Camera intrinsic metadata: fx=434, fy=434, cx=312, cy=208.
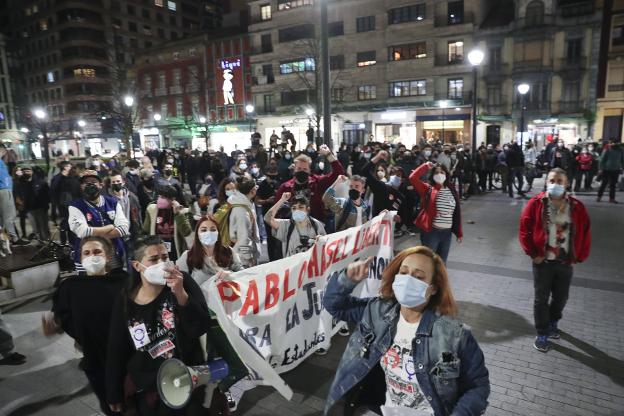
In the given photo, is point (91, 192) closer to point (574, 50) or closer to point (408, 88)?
point (408, 88)

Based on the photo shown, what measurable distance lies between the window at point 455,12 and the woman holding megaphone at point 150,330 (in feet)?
123

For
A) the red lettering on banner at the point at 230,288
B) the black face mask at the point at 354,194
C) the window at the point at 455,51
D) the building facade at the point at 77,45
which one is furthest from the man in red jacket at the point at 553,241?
the building facade at the point at 77,45

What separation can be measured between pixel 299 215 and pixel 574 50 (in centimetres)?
3736

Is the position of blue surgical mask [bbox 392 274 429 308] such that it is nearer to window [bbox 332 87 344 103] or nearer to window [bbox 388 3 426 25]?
window [bbox 388 3 426 25]

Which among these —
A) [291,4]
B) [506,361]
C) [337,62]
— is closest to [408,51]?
[337,62]

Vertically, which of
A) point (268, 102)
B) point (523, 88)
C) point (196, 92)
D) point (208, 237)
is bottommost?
point (208, 237)

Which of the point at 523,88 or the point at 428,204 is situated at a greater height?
the point at 523,88

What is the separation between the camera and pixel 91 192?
5707mm

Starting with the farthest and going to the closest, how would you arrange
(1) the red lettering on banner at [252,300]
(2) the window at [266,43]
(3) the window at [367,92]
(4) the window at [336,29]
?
(2) the window at [266,43]
(4) the window at [336,29]
(3) the window at [367,92]
(1) the red lettering on banner at [252,300]

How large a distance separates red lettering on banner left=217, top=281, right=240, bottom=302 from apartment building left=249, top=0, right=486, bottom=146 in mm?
30073

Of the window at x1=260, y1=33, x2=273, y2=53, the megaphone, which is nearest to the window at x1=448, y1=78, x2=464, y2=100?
the window at x1=260, y1=33, x2=273, y2=53

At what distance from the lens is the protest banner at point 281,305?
11.5 feet

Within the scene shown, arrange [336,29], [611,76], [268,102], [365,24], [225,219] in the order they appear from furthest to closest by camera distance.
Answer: [268,102] < [336,29] < [365,24] < [611,76] < [225,219]

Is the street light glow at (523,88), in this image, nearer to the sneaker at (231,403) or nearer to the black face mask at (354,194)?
the black face mask at (354,194)
